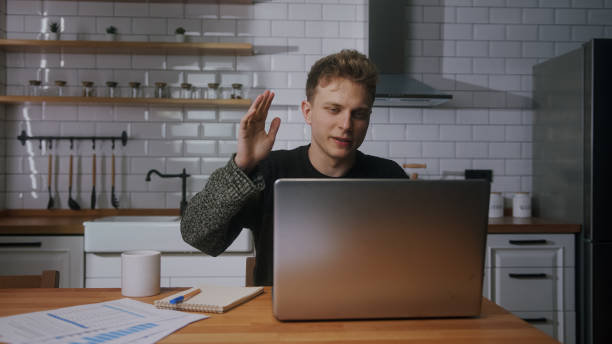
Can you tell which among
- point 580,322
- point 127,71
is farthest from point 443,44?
point 127,71

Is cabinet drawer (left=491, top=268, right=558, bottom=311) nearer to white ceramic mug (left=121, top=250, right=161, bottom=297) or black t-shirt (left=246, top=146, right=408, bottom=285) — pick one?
black t-shirt (left=246, top=146, right=408, bottom=285)

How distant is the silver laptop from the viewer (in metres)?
0.85

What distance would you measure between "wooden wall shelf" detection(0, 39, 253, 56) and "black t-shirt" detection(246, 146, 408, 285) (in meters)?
1.50

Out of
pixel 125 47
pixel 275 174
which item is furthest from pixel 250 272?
pixel 125 47

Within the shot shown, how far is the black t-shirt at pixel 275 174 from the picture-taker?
154 cm

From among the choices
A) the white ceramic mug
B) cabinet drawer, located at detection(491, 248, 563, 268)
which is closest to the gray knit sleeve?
the white ceramic mug

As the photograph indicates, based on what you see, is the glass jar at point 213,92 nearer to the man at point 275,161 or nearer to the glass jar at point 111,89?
the glass jar at point 111,89

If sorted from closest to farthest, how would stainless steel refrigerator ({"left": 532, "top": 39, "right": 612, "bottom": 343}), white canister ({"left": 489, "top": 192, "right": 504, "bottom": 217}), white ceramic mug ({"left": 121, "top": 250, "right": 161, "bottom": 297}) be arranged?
white ceramic mug ({"left": 121, "top": 250, "right": 161, "bottom": 297})
stainless steel refrigerator ({"left": 532, "top": 39, "right": 612, "bottom": 343})
white canister ({"left": 489, "top": 192, "right": 504, "bottom": 217})

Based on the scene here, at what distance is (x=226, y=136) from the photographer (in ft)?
10.4

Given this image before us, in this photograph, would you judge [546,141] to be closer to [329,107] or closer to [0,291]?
[329,107]

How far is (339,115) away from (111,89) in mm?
2129

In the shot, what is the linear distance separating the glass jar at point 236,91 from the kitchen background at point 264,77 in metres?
0.09

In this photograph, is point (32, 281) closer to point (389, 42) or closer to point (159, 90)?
point (159, 90)

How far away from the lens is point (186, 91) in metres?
3.08
